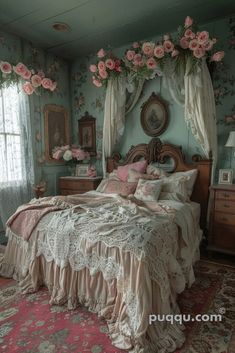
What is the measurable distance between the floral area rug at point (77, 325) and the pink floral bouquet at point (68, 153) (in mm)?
2220

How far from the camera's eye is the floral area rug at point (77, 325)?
5.43 feet

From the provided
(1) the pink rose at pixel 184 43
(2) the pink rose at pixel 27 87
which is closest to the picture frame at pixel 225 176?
(1) the pink rose at pixel 184 43

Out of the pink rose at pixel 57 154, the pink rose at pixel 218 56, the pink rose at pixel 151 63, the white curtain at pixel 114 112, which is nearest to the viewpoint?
the pink rose at pixel 218 56

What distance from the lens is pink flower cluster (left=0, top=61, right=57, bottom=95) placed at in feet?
10.6

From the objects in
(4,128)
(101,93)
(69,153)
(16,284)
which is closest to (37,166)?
(69,153)

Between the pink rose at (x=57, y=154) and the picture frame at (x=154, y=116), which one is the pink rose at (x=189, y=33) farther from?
the pink rose at (x=57, y=154)

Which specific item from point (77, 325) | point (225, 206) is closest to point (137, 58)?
point (225, 206)

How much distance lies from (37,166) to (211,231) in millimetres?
2816

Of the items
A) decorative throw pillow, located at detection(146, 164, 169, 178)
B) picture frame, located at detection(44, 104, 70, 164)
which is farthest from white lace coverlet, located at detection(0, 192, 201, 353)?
picture frame, located at detection(44, 104, 70, 164)

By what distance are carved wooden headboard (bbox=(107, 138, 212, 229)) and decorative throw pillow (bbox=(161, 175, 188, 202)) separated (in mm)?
313

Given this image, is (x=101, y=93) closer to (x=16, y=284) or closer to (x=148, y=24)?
(x=148, y=24)

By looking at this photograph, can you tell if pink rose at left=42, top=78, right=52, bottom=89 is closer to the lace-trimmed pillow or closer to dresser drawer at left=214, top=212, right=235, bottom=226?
the lace-trimmed pillow

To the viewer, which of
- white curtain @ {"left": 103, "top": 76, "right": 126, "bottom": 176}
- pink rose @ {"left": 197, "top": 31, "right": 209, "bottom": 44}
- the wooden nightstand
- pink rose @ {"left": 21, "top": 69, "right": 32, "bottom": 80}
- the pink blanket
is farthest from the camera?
the wooden nightstand

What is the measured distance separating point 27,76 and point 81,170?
168 cm
